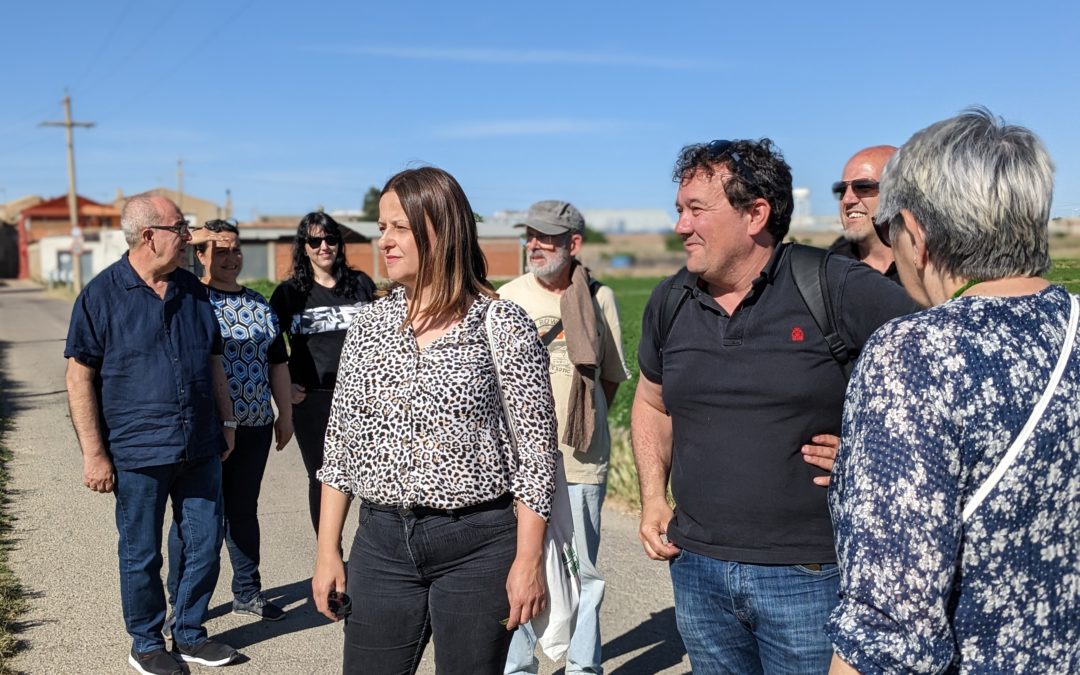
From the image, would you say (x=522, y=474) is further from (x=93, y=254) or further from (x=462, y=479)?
(x=93, y=254)

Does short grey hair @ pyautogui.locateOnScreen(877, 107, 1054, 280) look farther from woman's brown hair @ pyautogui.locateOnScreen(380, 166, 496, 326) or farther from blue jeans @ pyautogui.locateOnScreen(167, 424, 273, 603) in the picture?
blue jeans @ pyautogui.locateOnScreen(167, 424, 273, 603)

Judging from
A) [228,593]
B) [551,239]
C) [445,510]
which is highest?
[551,239]

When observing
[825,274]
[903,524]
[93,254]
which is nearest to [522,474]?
[825,274]

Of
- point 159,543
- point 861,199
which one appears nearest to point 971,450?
point 861,199

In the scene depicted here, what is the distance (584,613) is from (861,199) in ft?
7.17

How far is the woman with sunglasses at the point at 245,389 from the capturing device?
515 centimetres

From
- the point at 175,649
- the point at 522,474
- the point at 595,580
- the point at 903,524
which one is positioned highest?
the point at 903,524

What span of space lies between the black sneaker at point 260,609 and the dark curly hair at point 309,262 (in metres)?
1.72

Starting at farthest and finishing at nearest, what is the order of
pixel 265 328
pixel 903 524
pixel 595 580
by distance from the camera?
1. pixel 265 328
2. pixel 595 580
3. pixel 903 524

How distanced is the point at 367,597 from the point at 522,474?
560mm

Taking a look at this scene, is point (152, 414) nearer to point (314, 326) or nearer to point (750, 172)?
point (314, 326)

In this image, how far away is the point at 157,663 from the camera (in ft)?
14.8

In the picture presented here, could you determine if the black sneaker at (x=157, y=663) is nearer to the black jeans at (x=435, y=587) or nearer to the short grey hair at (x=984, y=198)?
the black jeans at (x=435, y=587)

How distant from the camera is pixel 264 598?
212 inches
